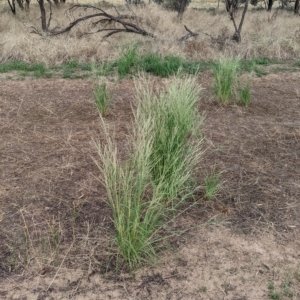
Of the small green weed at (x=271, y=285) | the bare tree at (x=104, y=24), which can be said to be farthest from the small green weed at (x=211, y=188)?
the bare tree at (x=104, y=24)

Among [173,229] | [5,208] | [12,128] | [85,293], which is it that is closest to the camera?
[85,293]

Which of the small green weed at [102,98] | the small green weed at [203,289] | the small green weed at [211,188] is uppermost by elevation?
the small green weed at [102,98]

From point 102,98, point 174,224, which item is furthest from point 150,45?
point 174,224

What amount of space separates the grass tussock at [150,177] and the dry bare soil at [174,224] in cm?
13

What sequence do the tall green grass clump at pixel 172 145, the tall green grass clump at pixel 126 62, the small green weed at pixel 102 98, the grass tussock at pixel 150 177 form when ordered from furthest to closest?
the tall green grass clump at pixel 126 62
the small green weed at pixel 102 98
the tall green grass clump at pixel 172 145
the grass tussock at pixel 150 177

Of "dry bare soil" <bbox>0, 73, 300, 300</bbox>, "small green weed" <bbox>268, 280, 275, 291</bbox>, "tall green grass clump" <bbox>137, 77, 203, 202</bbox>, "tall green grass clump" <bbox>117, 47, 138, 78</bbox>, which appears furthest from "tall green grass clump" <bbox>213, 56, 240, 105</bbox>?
"small green weed" <bbox>268, 280, 275, 291</bbox>

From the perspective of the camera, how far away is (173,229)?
98.3 inches

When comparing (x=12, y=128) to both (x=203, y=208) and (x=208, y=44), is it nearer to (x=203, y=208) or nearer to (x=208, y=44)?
(x=203, y=208)

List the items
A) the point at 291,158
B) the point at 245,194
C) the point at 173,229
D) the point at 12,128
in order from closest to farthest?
the point at 173,229 → the point at 245,194 → the point at 291,158 → the point at 12,128

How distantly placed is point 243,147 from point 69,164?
5.05ft

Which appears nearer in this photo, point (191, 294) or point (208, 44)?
point (191, 294)

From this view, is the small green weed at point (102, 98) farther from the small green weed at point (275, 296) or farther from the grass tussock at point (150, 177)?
the small green weed at point (275, 296)

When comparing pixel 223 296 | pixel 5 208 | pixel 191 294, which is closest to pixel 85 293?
A: pixel 191 294

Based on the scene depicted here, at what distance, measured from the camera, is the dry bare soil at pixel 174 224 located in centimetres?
208
